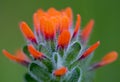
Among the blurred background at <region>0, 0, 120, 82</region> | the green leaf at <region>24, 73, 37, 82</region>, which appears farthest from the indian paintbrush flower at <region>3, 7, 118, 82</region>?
the blurred background at <region>0, 0, 120, 82</region>

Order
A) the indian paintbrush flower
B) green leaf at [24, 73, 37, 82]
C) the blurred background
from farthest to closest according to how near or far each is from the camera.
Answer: the blurred background
green leaf at [24, 73, 37, 82]
the indian paintbrush flower

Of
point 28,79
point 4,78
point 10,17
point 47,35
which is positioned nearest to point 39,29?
point 47,35

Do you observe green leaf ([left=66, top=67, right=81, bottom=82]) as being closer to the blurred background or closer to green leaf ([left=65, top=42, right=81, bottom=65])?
green leaf ([left=65, top=42, right=81, bottom=65])

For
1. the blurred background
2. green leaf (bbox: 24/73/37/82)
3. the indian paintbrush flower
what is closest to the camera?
the indian paintbrush flower

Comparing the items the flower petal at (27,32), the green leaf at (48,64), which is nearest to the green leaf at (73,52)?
the green leaf at (48,64)

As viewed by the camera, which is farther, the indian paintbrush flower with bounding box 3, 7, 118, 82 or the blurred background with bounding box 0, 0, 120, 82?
the blurred background with bounding box 0, 0, 120, 82

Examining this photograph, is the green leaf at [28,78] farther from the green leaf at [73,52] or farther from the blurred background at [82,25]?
the blurred background at [82,25]
